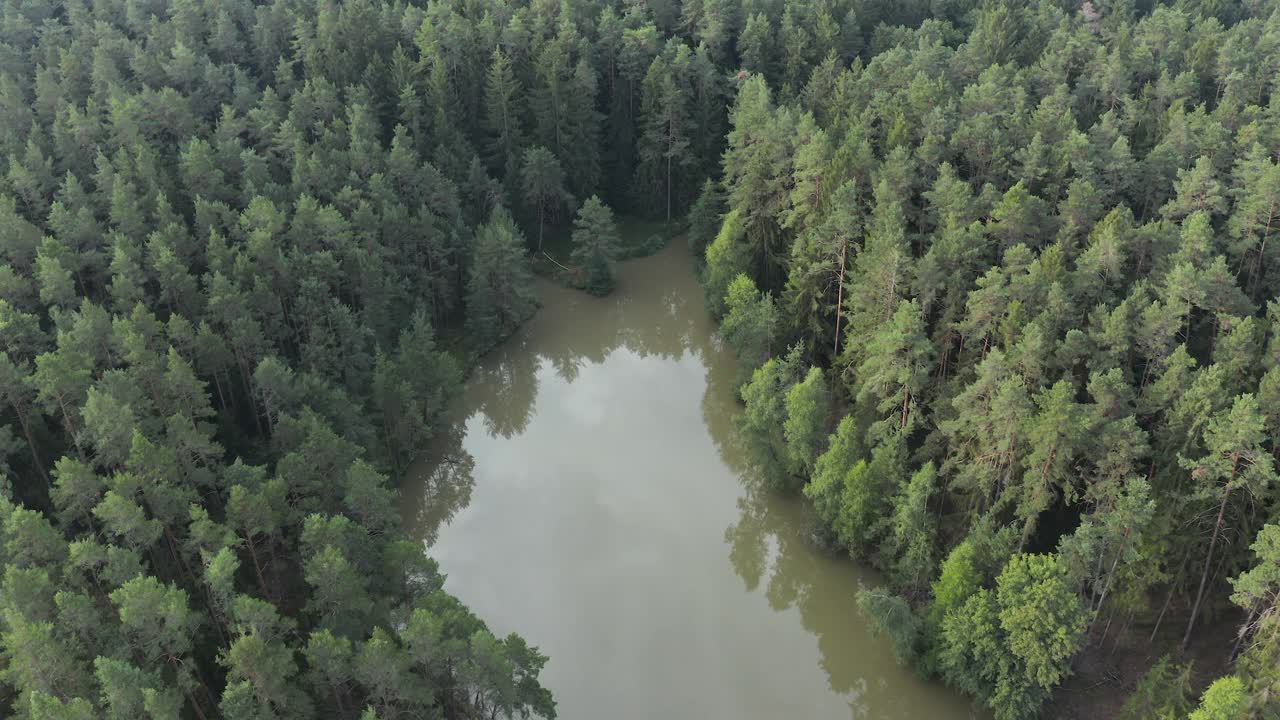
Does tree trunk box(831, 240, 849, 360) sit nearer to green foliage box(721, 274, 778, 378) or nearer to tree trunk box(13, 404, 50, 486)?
green foliage box(721, 274, 778, 378)

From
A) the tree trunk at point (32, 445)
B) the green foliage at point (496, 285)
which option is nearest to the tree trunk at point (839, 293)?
the green foliage at point (496, 285)

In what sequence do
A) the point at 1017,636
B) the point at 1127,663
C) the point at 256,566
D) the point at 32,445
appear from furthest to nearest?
the point at 32,445 → the point at 1127,663 → the point at 256,566 → the point at 1017,636

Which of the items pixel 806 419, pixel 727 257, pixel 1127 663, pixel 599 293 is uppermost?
pixel 806 419

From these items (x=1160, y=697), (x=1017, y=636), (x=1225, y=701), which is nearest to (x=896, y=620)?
(x=1017, y=636)

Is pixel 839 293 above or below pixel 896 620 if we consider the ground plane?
above

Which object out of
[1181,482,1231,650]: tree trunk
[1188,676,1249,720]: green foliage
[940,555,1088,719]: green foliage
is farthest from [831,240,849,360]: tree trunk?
[1188,676,1249,720]: green foliage

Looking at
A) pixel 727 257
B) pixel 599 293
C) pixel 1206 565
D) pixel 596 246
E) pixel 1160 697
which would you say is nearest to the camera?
pixel 1160 697

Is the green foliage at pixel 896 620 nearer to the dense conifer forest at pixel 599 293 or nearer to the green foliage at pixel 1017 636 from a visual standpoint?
the dense conifer forest at pixel 599 293

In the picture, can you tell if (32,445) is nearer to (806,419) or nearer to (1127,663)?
(806,419)
